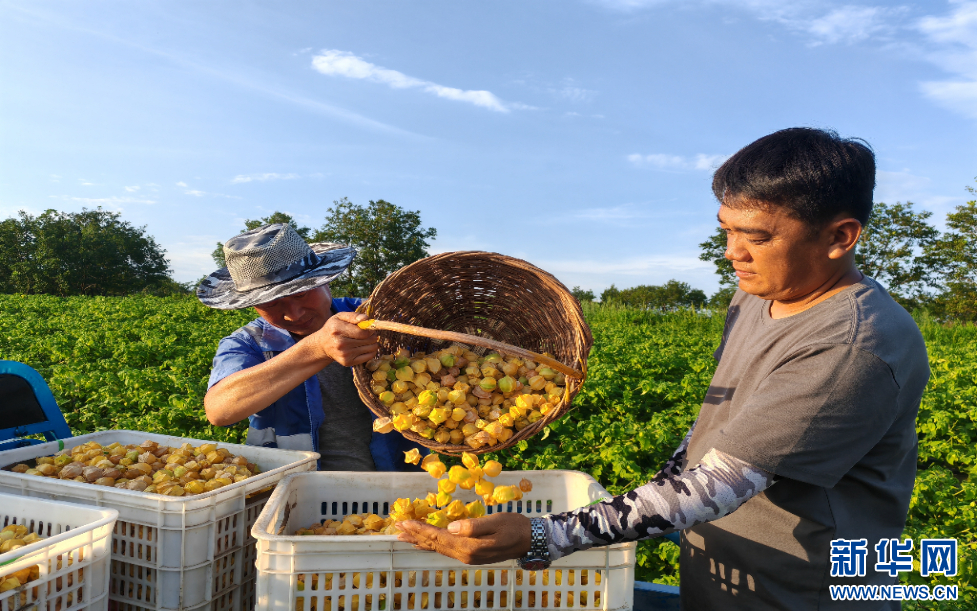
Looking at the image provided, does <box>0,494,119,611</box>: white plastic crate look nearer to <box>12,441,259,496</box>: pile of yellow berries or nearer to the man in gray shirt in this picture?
<box>12,441,259,496</box>: pile of yellow berries

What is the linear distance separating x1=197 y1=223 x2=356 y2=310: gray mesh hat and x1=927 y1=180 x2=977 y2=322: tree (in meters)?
41.3

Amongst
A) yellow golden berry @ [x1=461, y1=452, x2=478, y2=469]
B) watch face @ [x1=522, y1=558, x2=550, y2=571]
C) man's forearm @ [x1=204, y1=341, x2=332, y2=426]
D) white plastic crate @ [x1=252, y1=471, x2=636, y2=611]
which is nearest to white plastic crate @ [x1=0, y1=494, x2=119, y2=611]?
white plastic crate @ [x1=252, y1=471, x2=636, y2=611]

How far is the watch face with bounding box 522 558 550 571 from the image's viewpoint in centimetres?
150

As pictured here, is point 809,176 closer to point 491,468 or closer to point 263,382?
point 491,468

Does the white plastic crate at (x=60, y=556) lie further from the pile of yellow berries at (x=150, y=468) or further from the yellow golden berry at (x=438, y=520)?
the yellow golden berry at (x=438, y=520)

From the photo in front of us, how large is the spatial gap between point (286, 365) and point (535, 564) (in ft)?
3.84

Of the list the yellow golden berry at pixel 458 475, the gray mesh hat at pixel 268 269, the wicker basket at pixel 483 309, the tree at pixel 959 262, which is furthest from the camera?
the tree at pixel 959 262

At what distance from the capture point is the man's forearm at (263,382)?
218 centimetres

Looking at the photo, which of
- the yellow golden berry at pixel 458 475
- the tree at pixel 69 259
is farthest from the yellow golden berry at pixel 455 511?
the tree at pixel 69 259

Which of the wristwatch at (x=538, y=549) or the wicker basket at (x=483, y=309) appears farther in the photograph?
the wicker basket at (x=483, y=309)

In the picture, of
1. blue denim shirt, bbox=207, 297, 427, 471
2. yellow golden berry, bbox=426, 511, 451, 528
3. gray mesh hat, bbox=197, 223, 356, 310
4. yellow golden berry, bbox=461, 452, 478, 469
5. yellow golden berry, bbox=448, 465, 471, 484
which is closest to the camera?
yellow golden berry, bbox=426, 511, 451, 528

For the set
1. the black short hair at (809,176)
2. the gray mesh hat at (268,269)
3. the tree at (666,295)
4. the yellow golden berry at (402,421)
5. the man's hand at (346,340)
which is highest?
the tree at (666,295)

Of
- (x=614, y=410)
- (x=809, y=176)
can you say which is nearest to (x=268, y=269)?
(x=809, y=176)

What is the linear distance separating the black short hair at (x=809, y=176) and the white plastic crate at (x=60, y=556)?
1936mm
